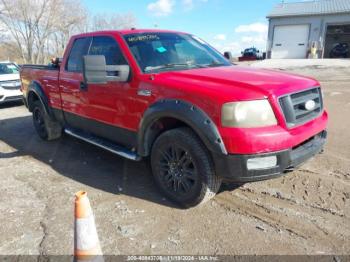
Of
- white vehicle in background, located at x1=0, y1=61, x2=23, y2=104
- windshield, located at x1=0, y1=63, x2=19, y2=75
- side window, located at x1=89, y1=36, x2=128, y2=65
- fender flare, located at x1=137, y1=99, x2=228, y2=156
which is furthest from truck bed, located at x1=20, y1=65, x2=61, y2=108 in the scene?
windshield, located at x1=0, y1=63, x2=19, y2=75

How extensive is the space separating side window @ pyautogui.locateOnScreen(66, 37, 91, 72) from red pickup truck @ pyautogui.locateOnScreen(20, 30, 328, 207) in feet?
0.06

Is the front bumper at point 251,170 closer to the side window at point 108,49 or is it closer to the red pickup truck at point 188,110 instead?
the red pickup truck at point 188,110

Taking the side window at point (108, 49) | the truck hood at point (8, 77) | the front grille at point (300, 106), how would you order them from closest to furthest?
the front grille at point (300, 106) → the side window at point (108, 49) → the truck hood at point (8, 77)

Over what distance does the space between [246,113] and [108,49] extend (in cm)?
227

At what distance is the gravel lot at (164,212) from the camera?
276 centimetres

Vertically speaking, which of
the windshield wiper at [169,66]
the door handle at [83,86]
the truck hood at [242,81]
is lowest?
the door handle at [83,86]

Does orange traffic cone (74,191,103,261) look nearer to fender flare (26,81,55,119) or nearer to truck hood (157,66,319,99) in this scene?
truck hood (157,66,319,99)

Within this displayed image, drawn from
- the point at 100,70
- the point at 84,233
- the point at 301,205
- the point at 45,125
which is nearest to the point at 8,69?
the point at 45,125

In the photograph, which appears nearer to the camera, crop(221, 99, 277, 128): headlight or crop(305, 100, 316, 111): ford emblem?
crop(221, 99, 277, 128): headlight

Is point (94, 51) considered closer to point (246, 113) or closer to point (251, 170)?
point (246, 113)

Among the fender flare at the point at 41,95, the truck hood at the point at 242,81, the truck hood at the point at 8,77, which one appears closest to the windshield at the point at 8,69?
the truck hood at the point at 8,77

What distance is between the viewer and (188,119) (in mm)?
2982

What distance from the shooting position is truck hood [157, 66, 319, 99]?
9.23 ft

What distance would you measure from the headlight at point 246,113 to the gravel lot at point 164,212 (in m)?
1.05
